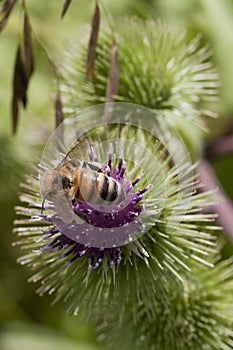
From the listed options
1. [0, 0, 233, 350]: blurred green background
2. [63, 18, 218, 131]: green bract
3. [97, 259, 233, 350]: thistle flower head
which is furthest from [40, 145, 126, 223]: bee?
[0, 0, 233, 350]: blurred green background

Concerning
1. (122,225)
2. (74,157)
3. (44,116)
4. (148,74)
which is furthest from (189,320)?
(44,116)

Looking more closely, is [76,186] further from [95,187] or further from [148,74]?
[148,74]

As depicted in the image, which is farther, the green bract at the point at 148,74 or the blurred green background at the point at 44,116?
the blurred green background at the point at 44,116

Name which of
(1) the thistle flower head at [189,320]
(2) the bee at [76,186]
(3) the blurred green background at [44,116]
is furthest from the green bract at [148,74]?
(2) the bee at [76,186]

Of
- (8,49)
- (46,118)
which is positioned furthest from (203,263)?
(8,49)

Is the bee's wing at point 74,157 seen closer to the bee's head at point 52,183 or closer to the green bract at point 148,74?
the bee's head at point 52,183
